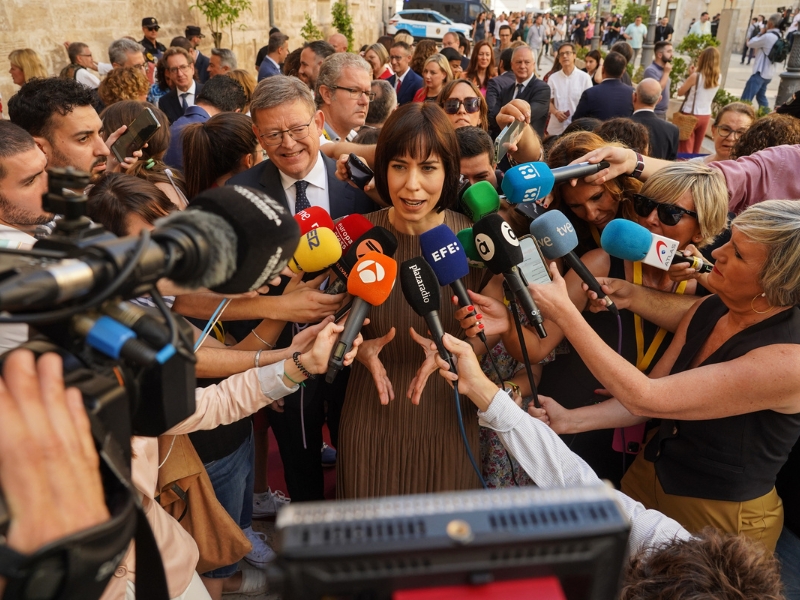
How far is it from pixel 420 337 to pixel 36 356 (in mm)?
1459

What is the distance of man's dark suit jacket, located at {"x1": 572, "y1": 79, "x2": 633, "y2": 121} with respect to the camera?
6410 millimetres

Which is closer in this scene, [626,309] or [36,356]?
[36,356]

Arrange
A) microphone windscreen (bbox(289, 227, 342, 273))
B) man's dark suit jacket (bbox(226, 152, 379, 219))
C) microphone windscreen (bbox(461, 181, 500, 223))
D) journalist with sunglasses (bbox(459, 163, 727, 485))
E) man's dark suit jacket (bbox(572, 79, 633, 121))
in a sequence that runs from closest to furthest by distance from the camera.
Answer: microphone windscreen (bbox(289, 227, 342, 273)) < journalist with sunglasses (bbox(459, 163, 727, 485)) < microphone windscreen (bbox(461, 181, 500, 223)) < man's dark suit jacket (bbox(226, 152, 379, 219)) < man's dark suit jacket (bbox(572, 79, 633, 121))

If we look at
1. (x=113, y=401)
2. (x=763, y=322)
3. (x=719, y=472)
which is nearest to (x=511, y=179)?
(x=763, y=322)

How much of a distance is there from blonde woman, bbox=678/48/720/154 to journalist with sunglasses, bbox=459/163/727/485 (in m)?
6.24

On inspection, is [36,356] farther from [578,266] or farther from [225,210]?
[578,266]

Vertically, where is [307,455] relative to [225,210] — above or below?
below

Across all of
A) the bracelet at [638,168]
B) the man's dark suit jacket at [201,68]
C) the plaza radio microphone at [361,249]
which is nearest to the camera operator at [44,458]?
the plaza radio microphone at [361,249]

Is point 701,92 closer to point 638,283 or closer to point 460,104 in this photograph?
point 460,104

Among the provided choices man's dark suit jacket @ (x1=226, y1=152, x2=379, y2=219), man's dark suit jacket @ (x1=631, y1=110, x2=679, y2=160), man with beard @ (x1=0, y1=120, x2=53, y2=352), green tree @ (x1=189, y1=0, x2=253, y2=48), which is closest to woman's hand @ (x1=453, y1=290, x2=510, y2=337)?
man's dark suit jacket @ (x1=226, y1=152, x2=379, y2=219)

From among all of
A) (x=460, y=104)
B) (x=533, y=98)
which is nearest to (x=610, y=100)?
(x=533, y=98)

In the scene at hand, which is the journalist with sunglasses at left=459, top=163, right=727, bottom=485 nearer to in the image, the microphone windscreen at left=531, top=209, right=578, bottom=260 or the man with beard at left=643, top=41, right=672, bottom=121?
the microphone windscreen at left=531, top=209, right=578, bottom=260

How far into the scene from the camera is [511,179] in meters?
2.14

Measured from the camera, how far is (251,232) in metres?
1.05
